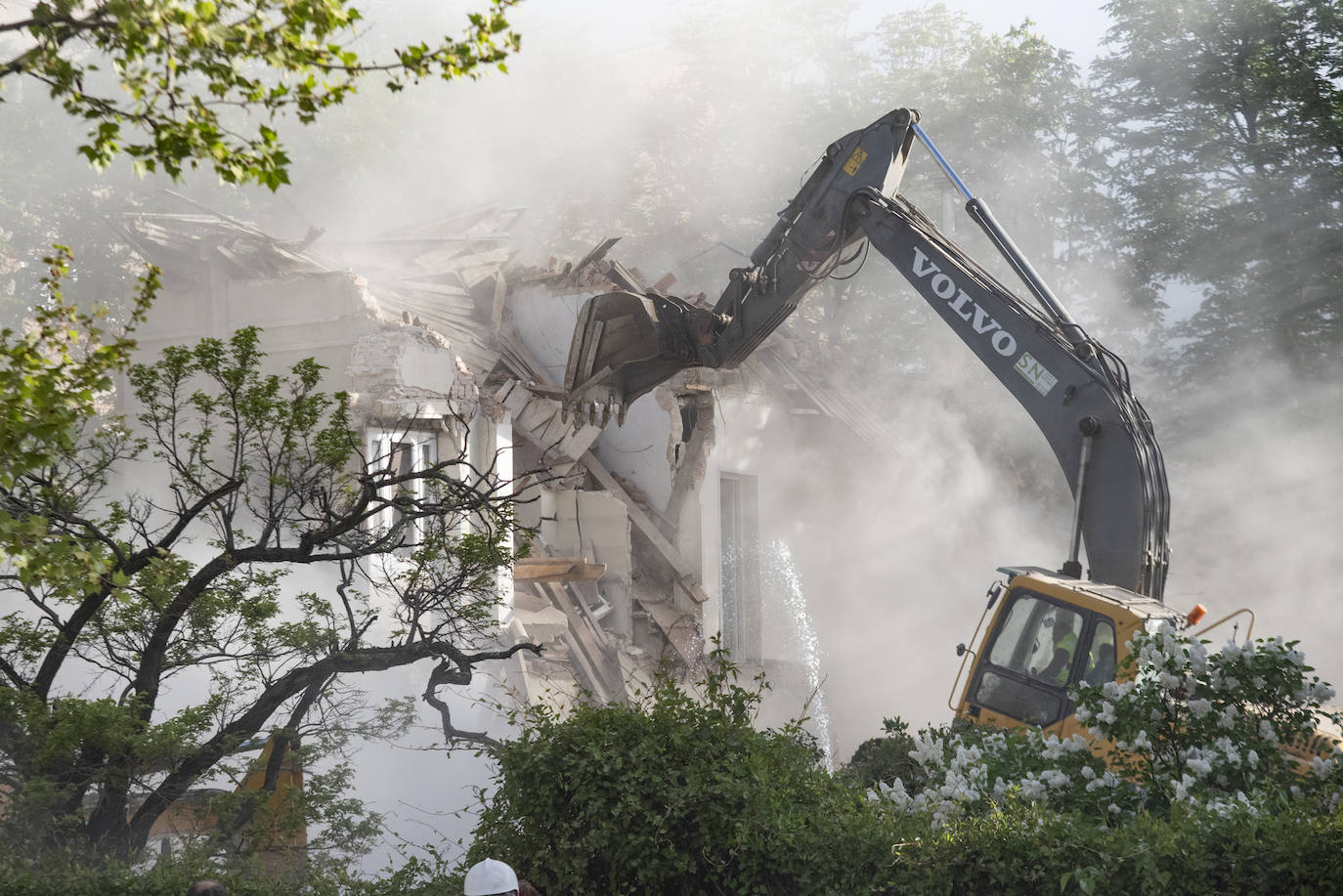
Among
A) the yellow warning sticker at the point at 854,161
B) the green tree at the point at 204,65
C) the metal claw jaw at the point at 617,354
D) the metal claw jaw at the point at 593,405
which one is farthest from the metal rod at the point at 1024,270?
the green tree at the point at 204,65

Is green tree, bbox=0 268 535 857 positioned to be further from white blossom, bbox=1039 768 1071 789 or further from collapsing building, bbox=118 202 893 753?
collapsing building, bbox=118 202 893 753

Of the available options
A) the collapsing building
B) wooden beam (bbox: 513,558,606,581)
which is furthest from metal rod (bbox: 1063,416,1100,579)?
wooden beam (bbox: 513,558,606,581)

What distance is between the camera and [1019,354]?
9.20 m

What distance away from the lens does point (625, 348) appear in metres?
11.2

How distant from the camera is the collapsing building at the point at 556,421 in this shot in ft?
39.2

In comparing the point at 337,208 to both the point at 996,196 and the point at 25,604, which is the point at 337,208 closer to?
the point at 996,196

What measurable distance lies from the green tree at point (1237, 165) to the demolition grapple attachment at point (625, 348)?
14.4 m

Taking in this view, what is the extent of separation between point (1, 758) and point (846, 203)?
26.0 ft

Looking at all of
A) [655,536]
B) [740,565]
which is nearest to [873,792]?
[655,536]

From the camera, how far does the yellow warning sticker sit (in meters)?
10.6

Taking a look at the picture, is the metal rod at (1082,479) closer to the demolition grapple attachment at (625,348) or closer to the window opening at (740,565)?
the demolition grapple attachment at (625,348)

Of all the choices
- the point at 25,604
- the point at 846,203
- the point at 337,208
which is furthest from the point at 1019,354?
the point at 337,208

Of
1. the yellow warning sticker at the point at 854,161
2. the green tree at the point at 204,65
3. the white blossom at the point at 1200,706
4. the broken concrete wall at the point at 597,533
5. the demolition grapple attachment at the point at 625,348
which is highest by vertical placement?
the yellow warning sticker at the point at 854,161

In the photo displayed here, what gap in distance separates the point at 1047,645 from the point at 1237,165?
20.2 metres
